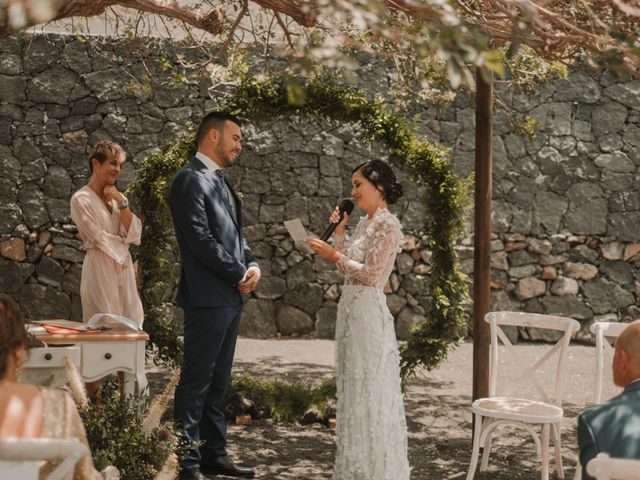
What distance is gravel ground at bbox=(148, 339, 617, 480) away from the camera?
558 centimetres

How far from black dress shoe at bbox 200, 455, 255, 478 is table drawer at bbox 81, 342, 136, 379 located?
0.94m

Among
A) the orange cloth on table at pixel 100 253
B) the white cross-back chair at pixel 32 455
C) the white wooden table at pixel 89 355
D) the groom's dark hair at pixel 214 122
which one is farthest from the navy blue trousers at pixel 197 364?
the white cross-back chair at pixel 32 455

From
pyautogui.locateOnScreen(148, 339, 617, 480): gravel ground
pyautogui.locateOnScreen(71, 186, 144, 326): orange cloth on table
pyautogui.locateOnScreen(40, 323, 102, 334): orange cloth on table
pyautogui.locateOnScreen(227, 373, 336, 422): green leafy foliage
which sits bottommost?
pyautogui.locateOnScreen(148, 339, 617, 480): gravel ground

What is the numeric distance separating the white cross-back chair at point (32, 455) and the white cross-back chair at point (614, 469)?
1329mm

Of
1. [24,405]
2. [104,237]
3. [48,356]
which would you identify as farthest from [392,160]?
[24,405]

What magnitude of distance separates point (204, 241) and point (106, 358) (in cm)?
79

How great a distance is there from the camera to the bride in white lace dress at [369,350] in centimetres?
488

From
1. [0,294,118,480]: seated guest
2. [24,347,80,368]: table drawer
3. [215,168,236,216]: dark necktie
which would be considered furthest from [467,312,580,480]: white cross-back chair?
[0,294,118,480]: seated guest

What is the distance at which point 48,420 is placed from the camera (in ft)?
8.95

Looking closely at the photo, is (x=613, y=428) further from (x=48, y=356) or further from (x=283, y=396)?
(x=283, y=396)

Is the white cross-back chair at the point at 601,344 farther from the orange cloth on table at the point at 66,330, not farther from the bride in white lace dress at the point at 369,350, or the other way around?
the orange cloth on table at the point at 66,330

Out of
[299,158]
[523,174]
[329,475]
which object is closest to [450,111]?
[523,174]

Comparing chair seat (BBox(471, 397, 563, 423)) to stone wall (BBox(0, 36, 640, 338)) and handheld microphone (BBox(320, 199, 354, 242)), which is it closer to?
handheld microphone (BBox(320, 199, 354, 242))

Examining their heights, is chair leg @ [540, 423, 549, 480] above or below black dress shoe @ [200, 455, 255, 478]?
above
